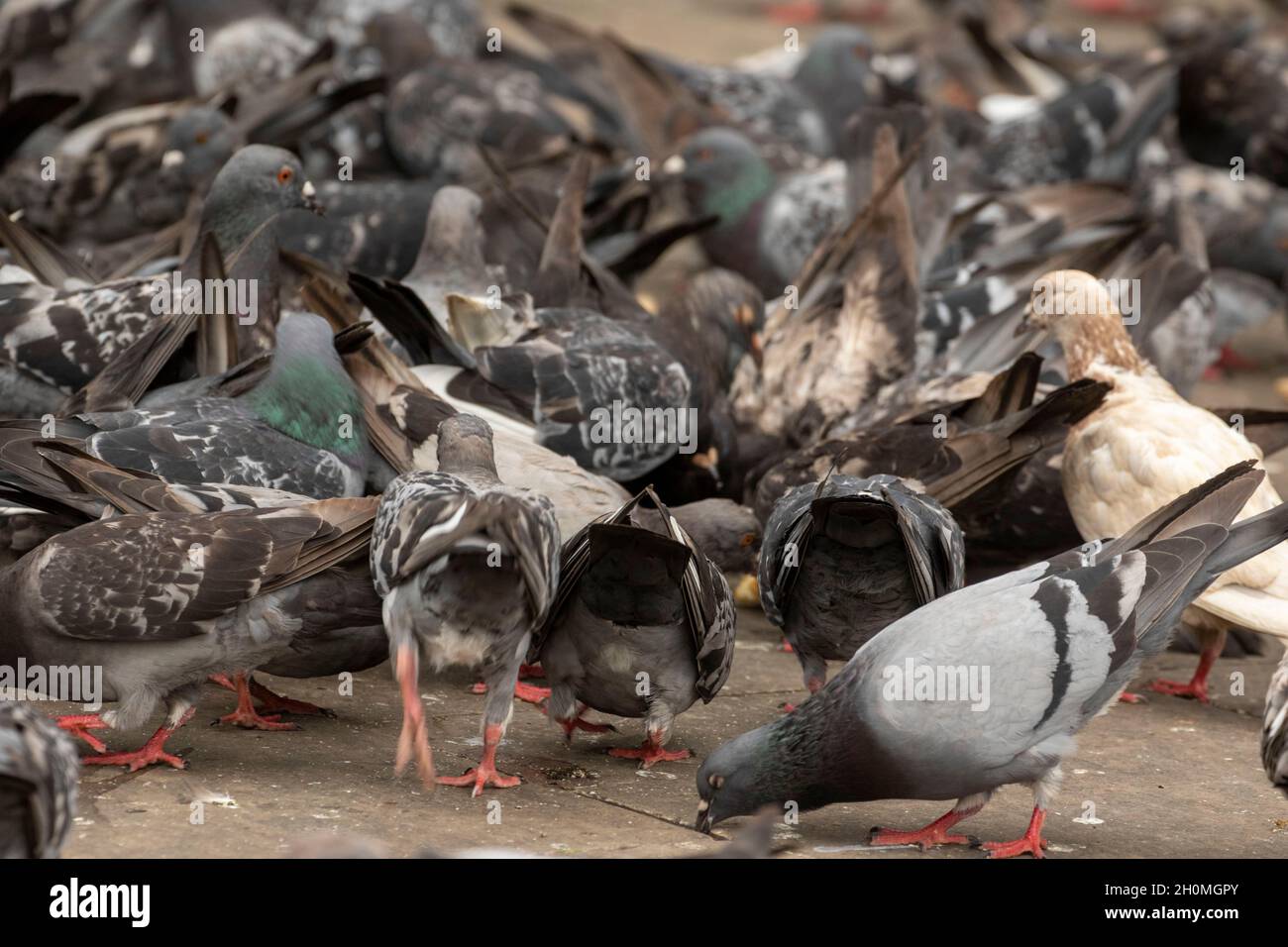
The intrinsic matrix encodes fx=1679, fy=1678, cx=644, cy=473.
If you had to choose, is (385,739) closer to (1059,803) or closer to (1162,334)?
(1059,803)

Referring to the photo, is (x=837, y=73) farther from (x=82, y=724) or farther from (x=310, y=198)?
(x=82, y=724)

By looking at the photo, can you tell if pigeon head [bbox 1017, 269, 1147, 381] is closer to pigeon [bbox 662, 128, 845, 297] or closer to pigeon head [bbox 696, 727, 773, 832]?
pigeon head [bbox 696, 727, 773, 832]

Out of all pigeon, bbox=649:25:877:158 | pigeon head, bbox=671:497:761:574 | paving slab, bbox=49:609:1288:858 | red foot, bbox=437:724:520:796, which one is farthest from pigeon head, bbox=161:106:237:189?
red foot, bbox=437:724:520:796

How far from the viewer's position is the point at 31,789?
125 inches

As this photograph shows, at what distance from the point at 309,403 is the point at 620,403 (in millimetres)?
1451

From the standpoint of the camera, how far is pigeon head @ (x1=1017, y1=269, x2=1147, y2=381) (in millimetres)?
6121

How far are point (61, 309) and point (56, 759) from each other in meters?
3.31

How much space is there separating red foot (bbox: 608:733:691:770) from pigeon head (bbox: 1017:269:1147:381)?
231 cm

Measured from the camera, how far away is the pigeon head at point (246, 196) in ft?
22.6

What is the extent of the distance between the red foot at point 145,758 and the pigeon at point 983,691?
1403 mm

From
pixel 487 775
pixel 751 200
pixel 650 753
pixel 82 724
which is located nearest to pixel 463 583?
pixel 487 775

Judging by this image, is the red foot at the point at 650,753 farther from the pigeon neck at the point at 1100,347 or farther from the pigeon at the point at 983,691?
the pigeon neck at the point at 1100,347

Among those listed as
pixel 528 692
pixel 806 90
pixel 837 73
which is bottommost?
pixel 528 692

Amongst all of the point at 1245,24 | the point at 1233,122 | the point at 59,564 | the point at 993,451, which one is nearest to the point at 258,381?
the point at 59,564
